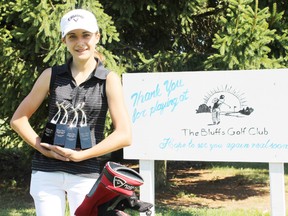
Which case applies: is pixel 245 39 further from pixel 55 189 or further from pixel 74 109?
pixel 55 189

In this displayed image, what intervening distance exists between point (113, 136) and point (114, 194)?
542 mm

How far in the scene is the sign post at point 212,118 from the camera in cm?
451

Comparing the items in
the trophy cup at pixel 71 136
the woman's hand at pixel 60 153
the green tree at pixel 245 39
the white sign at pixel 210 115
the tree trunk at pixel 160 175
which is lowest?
the tree trunk at pixel 160 175

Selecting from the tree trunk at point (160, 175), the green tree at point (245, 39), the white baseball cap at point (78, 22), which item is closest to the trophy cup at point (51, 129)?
the white baseball cap at point (78, 22)

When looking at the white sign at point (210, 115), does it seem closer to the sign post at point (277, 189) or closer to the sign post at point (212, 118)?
the sign post at point (212, 118)

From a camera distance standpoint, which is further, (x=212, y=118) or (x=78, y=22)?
(x=212, y=118)

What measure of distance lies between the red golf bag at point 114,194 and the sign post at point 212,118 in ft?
9.59

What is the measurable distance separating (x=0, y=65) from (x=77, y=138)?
201 inches

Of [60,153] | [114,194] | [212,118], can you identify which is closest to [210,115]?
[212,118]

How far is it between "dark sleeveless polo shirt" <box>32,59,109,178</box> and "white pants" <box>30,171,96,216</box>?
3 cm

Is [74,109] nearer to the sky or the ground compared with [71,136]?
nearer to the sky

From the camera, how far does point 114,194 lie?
1679 millimetres

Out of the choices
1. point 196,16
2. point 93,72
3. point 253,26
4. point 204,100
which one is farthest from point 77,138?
point 196,16

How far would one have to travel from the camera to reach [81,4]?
617cm
